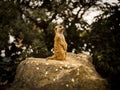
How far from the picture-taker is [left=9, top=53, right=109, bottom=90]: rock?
10836 millimetres

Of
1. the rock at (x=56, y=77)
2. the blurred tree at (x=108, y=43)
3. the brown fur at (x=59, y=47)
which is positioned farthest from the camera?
the blurred tree at (x=108, y=43)

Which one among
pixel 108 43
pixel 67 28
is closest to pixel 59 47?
pixel 108 43

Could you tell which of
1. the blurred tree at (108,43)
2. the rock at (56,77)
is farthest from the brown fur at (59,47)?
the blurred tree at (108,43)

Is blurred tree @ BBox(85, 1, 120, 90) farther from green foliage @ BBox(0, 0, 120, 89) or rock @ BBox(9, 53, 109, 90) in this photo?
rock @ BBox(9, 53, 109, 90)

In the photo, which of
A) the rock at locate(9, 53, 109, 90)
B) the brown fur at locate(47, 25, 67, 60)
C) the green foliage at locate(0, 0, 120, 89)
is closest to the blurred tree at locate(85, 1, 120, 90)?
the green foliage at locate(0, 0, 120, 89)

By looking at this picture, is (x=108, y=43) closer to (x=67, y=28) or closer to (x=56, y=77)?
(x=56, y=77)

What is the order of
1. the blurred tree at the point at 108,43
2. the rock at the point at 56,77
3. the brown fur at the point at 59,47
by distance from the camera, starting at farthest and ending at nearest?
the blurred tree at the point at 108,43 → the brown fur at the point at 59,47 → the rock at the point at 56,77

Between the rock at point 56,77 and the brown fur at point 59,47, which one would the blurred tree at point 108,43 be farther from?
the brown fur at point 59,47

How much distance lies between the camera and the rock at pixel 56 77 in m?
10.8

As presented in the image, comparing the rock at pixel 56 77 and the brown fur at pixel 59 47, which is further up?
the brown fur at pixel 59 47

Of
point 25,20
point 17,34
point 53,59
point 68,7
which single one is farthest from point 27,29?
point 53,59

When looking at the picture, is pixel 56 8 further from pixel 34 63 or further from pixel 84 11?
pixel 34 63

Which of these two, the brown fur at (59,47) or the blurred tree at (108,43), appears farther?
the blurred tree at (108,43)

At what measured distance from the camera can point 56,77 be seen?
35.9ft
